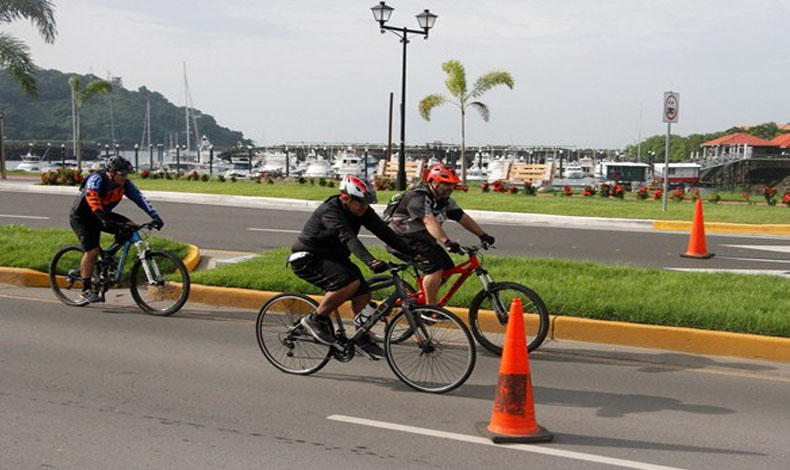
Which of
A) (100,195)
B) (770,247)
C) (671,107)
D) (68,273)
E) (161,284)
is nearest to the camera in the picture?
(100,195)

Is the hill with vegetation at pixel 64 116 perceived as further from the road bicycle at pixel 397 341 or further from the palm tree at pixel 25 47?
the road bicycle at pixel 397 341

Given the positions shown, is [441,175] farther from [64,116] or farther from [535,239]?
[64,116]

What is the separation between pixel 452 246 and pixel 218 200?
19.0 meters

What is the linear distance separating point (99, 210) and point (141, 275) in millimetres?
856

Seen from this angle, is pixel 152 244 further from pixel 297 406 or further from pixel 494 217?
pixel 494 217

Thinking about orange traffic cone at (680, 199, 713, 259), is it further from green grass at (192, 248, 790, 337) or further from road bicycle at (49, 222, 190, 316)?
road bicycle at (49, 222, 190, 316)

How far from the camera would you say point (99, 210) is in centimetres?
911

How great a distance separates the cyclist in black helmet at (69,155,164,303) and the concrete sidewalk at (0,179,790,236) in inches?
483

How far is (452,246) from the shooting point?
7469 mm

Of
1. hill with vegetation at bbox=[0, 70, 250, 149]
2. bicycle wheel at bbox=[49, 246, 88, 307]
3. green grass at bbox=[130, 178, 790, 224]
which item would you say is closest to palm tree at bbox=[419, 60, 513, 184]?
green grass at bbox=[130, 178, 790, 224]

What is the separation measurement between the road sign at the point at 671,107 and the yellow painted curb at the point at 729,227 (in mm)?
2636

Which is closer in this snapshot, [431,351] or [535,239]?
[431,351]

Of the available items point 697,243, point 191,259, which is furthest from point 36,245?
point 697,243

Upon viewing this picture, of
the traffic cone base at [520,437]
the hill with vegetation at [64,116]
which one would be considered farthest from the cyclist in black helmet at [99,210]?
the hill with vegetation at [64,116]
